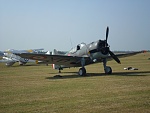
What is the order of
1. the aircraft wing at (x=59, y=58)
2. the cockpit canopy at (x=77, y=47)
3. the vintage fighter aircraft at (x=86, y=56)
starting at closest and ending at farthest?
the aircraft wing at (x=59, y=58) → the vintage fighter aircraft at (x=86, y=56) → the cockpit canopy at (x=77, y=47)

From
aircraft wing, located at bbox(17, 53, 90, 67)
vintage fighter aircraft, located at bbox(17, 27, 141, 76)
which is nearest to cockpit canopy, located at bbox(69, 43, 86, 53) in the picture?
vintage fighter aircraft, located at bbox(17, 27, 141, 76)

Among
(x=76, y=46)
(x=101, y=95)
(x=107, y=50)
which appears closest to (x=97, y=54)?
(x=107, y=50)

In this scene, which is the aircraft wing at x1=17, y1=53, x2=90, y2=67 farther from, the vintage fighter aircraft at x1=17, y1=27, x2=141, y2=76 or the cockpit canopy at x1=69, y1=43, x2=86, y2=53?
the cockpit canopy at x1=69, y1=43, x2=86, y2=53

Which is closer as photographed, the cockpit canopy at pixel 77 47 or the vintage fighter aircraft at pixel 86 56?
the vintage fighter aircraft at pixel 86 56

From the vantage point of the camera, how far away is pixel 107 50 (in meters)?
16.0

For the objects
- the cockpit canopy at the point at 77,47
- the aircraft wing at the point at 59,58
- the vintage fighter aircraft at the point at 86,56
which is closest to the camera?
the aircraft wing at the point at 59,58

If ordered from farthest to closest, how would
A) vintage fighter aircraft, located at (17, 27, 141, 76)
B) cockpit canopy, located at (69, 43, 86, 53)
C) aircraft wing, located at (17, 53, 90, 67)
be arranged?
cockpit canopy, located at (69, 43, 86, 53) < vintage fighter aircraft, located at (17, 27, 141, 76) < aircraft wing, located at (17, 53, 90, 67)

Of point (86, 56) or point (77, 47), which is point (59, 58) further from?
point (77, 47)

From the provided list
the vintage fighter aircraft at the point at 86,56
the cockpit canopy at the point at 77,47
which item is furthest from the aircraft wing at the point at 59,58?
the cockpit canopy at the point at 77,47

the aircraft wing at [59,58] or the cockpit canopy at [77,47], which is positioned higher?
the cockpit canopy at [77,47]

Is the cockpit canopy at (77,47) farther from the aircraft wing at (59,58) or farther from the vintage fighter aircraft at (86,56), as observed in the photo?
the aircraft wing at (59,58)

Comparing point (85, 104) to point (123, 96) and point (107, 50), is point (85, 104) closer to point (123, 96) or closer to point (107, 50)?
point (123, 96)

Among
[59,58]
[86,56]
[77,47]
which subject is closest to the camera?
[59,58]

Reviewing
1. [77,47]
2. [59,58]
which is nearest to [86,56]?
[77,47]
